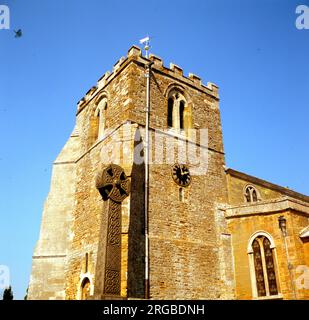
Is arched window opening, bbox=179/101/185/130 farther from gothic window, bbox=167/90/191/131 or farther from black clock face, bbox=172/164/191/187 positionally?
black clock face, bbox=172/164/191/187

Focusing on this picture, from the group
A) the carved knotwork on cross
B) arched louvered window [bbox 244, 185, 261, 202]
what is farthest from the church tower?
the carved knotwork on cross

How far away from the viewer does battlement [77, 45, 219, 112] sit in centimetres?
1711

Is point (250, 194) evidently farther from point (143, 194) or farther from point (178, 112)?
point (143, 194)

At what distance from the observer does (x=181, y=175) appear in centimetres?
1611

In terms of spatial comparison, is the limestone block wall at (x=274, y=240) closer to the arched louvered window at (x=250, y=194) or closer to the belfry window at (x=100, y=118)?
the arched louvered window at (x=250, y=194)

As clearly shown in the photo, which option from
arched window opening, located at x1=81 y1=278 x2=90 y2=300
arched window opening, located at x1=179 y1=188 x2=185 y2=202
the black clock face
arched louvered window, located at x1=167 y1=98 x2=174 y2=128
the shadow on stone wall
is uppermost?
arched louvered window, located at x1=167 y1=98 x2=174 y2=128

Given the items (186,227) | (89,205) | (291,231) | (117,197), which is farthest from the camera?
(89,205)

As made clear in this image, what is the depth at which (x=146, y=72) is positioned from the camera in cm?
1709

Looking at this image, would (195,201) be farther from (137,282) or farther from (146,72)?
(146,72)

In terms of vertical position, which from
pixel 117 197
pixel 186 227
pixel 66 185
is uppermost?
pixel 66 185

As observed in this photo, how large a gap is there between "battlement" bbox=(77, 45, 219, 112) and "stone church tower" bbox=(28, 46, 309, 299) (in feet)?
0.23

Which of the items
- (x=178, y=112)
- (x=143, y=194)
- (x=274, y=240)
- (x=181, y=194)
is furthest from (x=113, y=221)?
(x=178, y=112)
